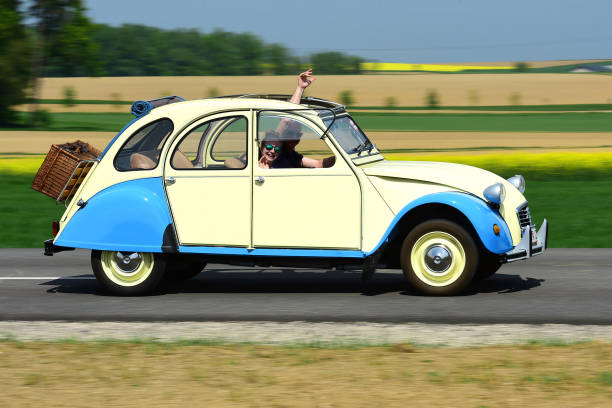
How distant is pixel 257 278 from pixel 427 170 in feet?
8.01

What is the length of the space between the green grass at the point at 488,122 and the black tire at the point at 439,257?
3132 centimetres

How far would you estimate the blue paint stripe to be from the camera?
27.0ft

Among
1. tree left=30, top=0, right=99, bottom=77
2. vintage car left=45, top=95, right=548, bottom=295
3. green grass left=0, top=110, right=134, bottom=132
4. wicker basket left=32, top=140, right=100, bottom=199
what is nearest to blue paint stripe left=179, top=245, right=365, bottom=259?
vintage car left=45, top=95, right=548, bottom=295

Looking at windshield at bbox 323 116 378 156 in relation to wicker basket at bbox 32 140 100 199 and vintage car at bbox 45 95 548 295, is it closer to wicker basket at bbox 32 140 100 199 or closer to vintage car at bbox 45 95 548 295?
vintage car at bbox 45 95 548 295

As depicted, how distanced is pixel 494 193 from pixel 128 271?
3.51 m

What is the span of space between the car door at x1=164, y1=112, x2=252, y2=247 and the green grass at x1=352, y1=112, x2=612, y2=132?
31055 millimetres

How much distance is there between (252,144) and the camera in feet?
27.6

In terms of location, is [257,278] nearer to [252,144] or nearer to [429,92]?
[252,144]

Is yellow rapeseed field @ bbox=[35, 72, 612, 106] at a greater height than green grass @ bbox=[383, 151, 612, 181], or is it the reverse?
yellow rapeseed field @ bbox=[35, 72, 612, 106]

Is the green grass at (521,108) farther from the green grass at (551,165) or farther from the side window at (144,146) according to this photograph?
the side window at (144,146)

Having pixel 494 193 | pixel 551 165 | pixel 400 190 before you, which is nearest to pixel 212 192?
pixel 400 190

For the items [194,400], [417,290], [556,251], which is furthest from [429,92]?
[194,400]

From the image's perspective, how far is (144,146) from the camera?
8.70 meters

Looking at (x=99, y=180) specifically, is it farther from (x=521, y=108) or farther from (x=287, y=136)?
(x=521, y=108)
